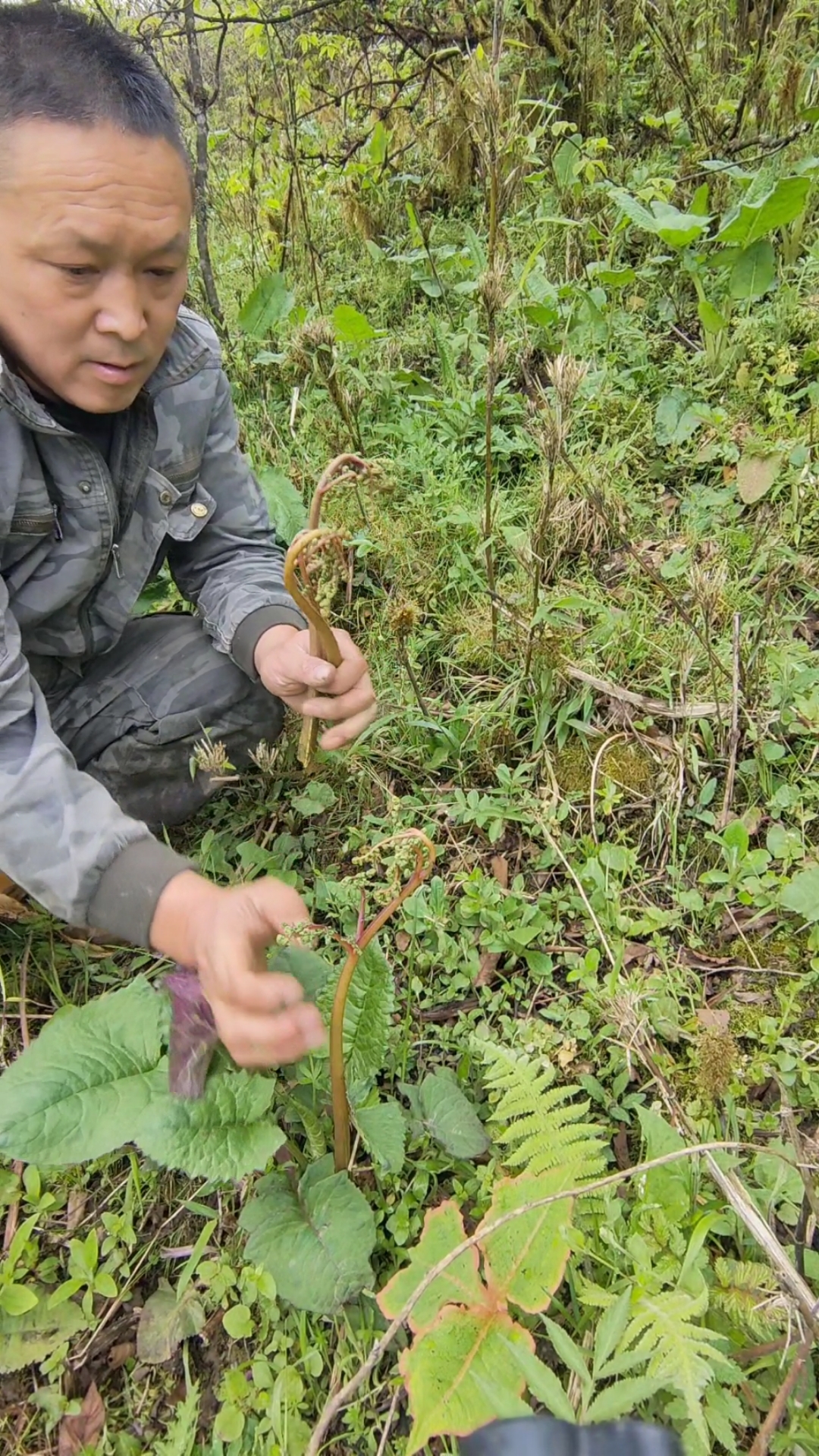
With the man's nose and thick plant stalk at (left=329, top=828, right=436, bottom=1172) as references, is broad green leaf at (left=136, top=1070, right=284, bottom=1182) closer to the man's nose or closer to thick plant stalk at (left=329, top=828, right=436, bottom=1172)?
thick plant stalk at (left=329, top=828, right=436, bottom=1172)

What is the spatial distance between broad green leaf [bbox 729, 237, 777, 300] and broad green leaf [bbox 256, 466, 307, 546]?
163 cm

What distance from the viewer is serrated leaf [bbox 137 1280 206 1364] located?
1.38 meters

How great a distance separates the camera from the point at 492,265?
5.79 feet

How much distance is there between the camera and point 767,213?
8.69 ft

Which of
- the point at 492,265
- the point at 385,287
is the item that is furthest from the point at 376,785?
the point at 385,287

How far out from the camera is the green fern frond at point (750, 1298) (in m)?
1.22

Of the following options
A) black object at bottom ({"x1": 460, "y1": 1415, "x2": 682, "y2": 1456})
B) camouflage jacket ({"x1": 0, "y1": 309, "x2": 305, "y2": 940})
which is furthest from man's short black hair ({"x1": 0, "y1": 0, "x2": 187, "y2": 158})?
black object at bottom ({"x1": 460, "y1": 1415, "x2": 682, "y2": 1456})

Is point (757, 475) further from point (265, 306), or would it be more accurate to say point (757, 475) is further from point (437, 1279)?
point (437, 1279)

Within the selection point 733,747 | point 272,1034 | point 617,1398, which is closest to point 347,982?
point 272,1034

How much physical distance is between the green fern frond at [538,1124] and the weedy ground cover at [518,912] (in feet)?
0.04

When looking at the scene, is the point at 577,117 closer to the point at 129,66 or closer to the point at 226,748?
the point at 129,66

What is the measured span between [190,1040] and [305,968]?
244 millimetres

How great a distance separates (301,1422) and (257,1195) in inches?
12.3

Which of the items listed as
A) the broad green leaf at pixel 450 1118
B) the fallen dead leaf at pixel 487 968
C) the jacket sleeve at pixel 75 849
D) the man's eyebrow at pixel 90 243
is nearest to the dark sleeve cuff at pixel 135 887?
the jacket sleeve at pixel 75 849
